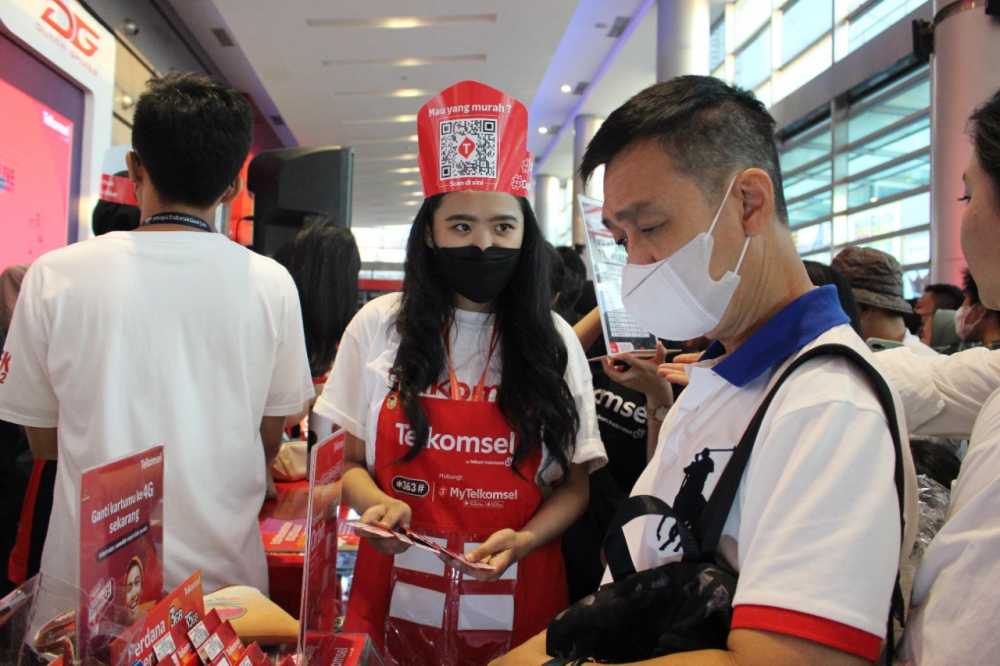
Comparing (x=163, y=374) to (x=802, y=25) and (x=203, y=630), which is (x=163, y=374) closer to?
(x=203, y=630)

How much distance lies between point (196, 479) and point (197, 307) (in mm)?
344

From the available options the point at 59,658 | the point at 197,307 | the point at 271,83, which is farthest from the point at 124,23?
the point at 59,658

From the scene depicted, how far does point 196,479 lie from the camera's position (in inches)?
53.6

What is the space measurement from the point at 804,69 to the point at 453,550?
26.4 feet

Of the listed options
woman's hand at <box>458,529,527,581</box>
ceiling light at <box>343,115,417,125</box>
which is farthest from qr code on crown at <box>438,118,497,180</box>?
ceiling light at <box>343,115,417,125</box>

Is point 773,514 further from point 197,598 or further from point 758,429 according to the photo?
point 197,598

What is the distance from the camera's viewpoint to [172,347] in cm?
135

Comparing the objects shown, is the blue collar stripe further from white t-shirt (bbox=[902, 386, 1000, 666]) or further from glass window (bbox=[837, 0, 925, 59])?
glass window (bbox=[837, 0, 925, 59])

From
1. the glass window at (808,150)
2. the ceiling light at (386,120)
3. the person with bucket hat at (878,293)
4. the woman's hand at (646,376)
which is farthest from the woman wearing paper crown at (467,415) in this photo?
the ceiling light at (386,120)

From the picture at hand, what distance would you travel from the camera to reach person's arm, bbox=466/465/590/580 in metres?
1.23

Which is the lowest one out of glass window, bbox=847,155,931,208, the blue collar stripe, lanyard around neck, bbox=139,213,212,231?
the blue collar stripe

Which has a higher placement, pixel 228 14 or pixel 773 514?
pixel 228 14

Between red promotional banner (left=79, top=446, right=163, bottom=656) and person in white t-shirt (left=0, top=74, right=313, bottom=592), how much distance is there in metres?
0.61

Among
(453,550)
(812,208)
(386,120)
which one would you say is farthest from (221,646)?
(386,120)
